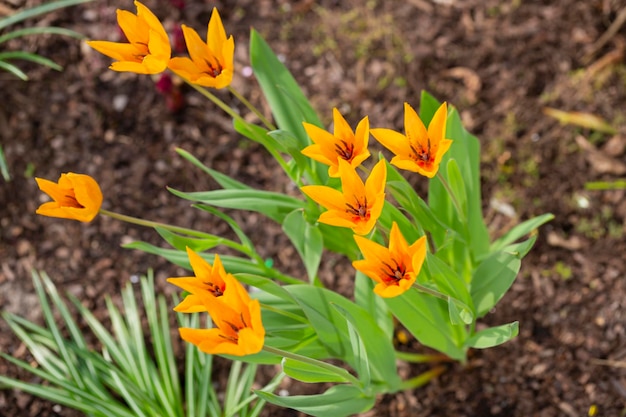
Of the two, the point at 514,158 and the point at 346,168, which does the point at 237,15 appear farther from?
the point at 346,168

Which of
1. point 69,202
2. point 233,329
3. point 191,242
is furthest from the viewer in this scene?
point 191,242

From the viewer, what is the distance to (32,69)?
2.50 metres

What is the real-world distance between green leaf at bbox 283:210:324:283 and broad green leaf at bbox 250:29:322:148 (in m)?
0.17

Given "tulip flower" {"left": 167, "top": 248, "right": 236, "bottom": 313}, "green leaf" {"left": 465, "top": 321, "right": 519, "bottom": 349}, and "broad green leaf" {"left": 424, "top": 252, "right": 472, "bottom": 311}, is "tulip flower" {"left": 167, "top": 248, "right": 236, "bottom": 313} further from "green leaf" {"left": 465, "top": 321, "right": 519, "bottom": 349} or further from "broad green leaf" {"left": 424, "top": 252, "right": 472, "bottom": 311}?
"green leaf" {"left": 465, "top": 321, "right": 519, "bottom": 349}

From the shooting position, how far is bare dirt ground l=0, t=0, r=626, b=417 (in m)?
1.93

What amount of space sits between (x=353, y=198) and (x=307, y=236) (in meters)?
0.42

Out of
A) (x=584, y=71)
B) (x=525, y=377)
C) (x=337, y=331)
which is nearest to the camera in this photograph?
(x=337, y=331)

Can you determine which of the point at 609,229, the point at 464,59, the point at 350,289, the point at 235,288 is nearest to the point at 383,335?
the point at 350,289

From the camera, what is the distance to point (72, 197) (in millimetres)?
1225

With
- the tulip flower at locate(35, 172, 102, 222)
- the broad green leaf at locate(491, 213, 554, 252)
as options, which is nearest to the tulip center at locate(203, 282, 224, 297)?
the tulip flower at locate(35, 172, 102, 222)

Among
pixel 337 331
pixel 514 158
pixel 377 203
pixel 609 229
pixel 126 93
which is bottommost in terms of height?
pixel 609 229

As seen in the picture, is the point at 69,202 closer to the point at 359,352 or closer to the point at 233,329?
the point at 233,329

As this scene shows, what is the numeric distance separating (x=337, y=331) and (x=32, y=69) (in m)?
1.63

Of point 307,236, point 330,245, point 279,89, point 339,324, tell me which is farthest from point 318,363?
point 279,89
